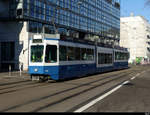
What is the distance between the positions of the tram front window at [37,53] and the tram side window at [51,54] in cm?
37

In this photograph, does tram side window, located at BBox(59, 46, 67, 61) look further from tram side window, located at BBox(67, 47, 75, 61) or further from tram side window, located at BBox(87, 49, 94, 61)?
tram side window, located at BBox(87, 49, 94, 61)

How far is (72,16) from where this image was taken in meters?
39.3

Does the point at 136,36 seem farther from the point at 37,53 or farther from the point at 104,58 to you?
the point at 37,53

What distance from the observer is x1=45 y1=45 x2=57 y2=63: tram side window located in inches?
520

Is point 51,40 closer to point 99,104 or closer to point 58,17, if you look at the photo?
point 99,104

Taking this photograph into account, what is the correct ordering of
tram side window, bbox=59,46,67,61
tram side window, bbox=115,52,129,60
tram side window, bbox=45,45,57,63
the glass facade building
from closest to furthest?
tram side window, bbox=45,45,57,63
tram side window, bbox=59,46,67,61
tram side window, bbox=115,52,129,60
the glass facade building

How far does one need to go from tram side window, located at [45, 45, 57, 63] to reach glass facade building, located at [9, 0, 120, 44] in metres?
1.43

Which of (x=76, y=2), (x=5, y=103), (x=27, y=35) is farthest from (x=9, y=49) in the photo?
(x=5, y=103)

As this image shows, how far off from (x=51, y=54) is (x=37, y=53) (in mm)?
907

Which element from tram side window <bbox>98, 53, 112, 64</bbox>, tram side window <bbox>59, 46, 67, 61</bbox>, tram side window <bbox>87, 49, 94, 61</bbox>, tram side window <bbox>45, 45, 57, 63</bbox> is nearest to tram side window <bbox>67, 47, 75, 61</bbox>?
tram side window <bbox>59, 46, 67, 61</bbox>

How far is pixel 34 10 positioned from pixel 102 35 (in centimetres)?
2586

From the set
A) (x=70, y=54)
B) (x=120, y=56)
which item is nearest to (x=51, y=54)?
(x=70, y=54)

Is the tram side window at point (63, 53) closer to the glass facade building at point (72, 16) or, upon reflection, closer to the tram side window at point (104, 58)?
the glass facade building at point (72, 16)

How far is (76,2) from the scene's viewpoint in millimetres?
40875
